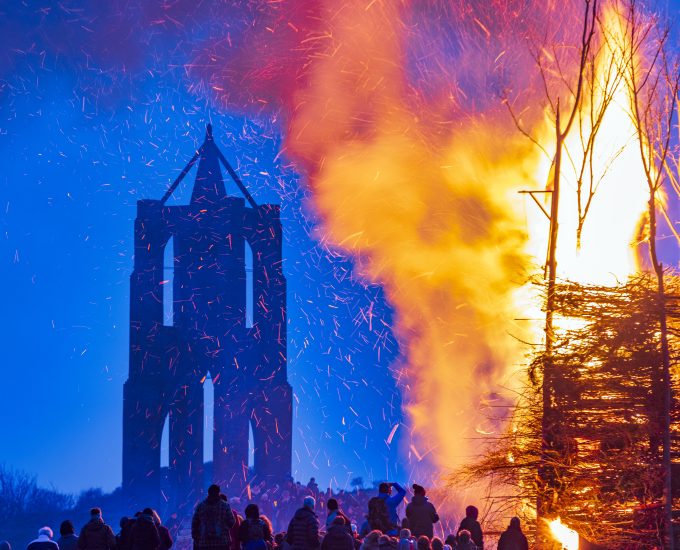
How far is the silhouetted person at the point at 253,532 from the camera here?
1448 cm

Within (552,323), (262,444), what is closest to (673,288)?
(552,323)

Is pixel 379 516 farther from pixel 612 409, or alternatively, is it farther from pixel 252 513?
pixel 612 409

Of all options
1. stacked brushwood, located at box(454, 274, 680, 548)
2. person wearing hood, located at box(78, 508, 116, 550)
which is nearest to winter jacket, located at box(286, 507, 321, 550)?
person wearing hood, located at box(78, 508, 116, 550)

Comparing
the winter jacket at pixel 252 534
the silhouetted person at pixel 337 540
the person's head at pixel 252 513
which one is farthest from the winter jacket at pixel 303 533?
the person's head at pixel 252 513

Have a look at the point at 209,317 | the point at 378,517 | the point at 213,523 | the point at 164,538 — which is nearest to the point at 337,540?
the point at 213,523

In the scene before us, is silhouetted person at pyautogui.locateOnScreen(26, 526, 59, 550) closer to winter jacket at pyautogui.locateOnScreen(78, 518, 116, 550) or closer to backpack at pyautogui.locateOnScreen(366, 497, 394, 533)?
winter jacket at pyautogui.locateOnScreen(78, 518, 116, 550)

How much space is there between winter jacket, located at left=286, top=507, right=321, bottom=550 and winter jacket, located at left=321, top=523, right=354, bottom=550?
290mm

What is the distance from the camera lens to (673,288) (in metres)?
12.7

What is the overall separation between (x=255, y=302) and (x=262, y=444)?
302 inches

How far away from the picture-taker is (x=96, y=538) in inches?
592

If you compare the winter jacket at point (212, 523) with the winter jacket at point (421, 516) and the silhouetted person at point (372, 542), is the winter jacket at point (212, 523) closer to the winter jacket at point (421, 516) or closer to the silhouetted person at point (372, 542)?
the silhouetted person at point (372, 542)

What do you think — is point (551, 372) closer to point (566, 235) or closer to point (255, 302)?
point (566, 235)

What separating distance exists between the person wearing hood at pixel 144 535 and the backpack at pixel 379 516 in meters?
3.07

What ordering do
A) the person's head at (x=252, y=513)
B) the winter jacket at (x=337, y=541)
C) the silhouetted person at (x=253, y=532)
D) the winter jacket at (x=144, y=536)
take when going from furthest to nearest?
1. the winter jacket at (x=144, y=536)
2. the person's head at (x=252, y=513)
3. the silhouetted person at (x=253, y=532)
4. the winter jacket at (x=337, y=541)
